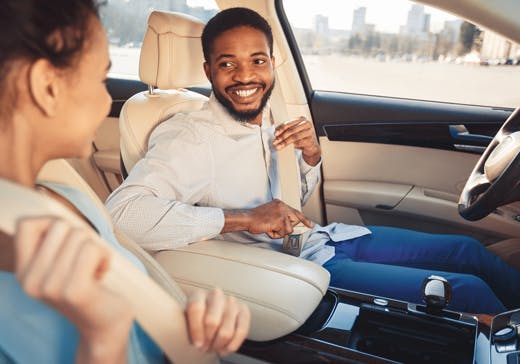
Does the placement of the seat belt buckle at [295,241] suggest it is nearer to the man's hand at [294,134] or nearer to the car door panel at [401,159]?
the man's hand at [294,134]

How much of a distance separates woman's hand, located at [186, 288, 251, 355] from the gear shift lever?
2.35ft

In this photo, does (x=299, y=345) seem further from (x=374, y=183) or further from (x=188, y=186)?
(x=374, y=183)

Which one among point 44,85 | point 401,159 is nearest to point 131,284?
point 44,85

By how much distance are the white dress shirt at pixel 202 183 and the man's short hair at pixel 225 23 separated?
0.63ft

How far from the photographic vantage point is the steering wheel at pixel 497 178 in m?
1.39

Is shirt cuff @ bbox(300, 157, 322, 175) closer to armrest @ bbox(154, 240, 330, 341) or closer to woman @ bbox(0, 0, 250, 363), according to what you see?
armrest @ bbox(154, 240, 330, 341)

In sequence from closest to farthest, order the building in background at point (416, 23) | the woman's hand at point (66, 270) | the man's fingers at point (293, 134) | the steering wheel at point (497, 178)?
1. the woman's hand at point (66, 270)
2. the steering wheel at point (497, 178)
3. the man's fingers at point (293, 134)
4. the building in background at point (416, 23)

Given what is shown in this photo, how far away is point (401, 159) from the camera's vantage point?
2.33 m

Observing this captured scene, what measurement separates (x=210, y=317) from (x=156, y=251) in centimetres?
85

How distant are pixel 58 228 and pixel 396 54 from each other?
2209 mm

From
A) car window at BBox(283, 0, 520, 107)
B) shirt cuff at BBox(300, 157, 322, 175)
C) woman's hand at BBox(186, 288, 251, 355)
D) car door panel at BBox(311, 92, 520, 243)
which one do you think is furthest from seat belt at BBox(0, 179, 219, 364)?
car window at BBox(283, 0, 520, 107)

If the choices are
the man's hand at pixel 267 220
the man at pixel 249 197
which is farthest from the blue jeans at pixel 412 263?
the man's hand at pixel 267 220

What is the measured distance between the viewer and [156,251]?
1439 millimetres

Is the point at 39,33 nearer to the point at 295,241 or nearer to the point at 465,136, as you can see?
the point at 295,241
